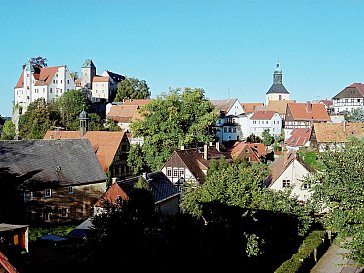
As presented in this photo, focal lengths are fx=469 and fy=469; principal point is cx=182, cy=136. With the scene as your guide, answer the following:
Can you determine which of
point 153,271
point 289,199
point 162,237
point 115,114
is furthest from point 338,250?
point 115,114

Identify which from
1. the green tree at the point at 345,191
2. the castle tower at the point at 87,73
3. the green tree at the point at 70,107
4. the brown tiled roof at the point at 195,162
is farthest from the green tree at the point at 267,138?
the green tree at the point at 345,191

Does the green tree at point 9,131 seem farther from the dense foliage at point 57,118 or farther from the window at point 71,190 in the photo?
the window at point 71,190

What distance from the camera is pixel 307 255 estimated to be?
24.2 meters

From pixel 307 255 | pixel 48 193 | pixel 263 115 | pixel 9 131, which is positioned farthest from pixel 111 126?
pixel 307 255

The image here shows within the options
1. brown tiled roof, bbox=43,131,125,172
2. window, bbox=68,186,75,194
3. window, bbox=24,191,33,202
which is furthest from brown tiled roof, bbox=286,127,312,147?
window, bbox=24,191,33,202

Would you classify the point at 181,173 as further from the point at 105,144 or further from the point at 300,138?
A: the point at 300,138

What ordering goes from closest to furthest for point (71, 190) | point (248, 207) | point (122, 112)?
point (248, 207) < point (71, 190) < point (122, 112)

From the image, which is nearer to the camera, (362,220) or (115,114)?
(362,220)

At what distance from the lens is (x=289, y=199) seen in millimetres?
27812

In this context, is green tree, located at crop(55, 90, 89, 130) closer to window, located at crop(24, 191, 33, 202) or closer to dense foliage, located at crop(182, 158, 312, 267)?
window, located at crop(24, 191, 33, 202)

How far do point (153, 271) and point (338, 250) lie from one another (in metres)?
17.0

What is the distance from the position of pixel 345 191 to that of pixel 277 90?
102659mm

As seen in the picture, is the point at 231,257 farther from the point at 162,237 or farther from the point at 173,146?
the point at 173,146

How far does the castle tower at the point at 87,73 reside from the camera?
111m
